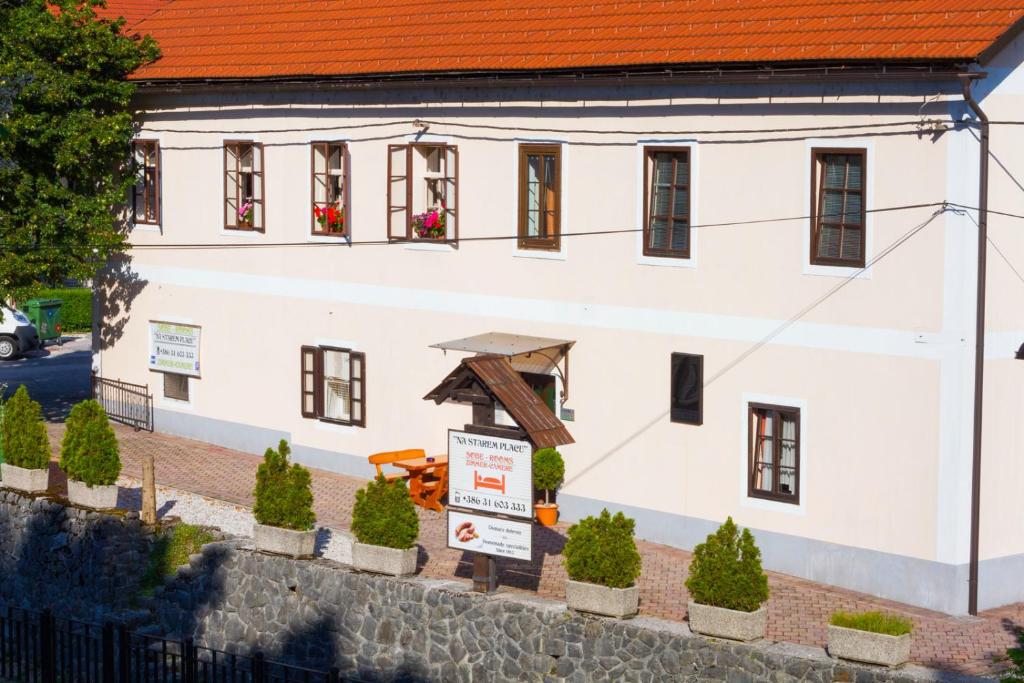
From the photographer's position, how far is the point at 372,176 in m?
26.5

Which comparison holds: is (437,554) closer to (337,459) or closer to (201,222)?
(337,459)

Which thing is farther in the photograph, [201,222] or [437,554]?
[201,222]

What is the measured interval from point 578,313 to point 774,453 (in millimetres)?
3657

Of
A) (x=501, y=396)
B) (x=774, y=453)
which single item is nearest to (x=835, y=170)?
(x=774, y=453)

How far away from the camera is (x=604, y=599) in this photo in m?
18.5

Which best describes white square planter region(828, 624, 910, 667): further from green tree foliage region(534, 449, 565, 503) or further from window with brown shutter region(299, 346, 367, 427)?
window with brown shutter region(299, 346, 367, 427)

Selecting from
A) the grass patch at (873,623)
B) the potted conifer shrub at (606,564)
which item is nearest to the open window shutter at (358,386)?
the potted conifer shrub at (606,564)

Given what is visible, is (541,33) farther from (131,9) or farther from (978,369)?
(131,9)

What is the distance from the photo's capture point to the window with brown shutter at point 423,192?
1004 inches

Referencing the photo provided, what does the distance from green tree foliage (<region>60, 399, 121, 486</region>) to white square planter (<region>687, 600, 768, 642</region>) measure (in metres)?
9.80

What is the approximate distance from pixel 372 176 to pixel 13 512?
722 cm

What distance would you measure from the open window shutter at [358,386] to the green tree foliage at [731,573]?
10013mm

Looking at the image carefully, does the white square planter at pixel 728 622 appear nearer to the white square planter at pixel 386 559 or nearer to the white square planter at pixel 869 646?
the white square planter at pixel 869 646

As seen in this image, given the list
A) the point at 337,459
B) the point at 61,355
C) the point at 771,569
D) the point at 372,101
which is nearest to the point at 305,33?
the point at 372,101
